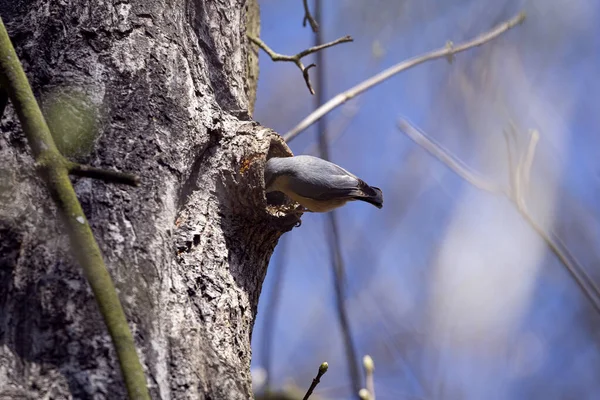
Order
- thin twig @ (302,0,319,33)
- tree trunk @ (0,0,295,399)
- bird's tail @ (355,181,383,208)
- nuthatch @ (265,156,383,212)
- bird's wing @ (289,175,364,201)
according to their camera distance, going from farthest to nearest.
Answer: bird's tail @ (355,181,383,208) < thin twig @ (302,0,319,33) < bird's wing @ (289,175,364,201) < nuthatch @ (265,156,383,212) < tree trunk @ (0,0,295,399)

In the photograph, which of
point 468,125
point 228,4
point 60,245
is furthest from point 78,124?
point 468,125

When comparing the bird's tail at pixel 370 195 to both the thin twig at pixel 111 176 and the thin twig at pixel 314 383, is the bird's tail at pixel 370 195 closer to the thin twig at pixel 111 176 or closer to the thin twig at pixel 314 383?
the thin twig at pixel 314 383

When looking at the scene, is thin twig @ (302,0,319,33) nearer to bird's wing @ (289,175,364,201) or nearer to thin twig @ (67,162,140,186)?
bird's wing @ (289,175,364,201)

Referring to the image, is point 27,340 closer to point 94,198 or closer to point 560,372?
point 94,198

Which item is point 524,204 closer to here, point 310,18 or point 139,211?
point 310,18

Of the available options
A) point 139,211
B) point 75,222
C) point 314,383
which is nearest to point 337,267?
point 314,383

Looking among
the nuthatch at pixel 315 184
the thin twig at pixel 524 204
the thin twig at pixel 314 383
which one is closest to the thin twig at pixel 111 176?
the thin twig at pixel 314 383

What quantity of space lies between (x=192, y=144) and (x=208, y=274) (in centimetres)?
32

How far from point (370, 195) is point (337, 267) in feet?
1.33

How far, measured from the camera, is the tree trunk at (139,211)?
1.15m

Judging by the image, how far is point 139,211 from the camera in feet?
4.40

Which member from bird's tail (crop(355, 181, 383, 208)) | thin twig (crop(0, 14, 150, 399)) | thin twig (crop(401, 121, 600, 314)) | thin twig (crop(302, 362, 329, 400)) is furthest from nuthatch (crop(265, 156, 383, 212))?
thin twig (crop(0, 14, 150, 399))

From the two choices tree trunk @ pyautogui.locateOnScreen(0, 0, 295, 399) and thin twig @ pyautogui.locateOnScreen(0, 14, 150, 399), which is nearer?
thin twig @ pyautogui.locateOnScreen(0, 14, 150, 399)

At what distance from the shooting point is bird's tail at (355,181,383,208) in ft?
9.36
